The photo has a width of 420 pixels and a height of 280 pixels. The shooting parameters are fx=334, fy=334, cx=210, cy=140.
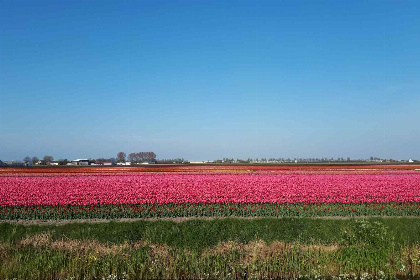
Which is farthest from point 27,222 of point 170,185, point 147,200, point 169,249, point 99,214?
point 169,249

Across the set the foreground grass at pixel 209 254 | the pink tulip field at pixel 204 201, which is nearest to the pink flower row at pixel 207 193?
the pink tulip field at pixel 204 201

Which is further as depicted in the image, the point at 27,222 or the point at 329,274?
the point at 27,222

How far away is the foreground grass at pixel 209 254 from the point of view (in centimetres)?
1009

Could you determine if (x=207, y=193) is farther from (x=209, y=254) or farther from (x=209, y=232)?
(x=209, y=254)

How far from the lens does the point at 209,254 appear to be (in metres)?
11.2

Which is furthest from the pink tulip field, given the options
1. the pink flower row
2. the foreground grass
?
the foreground grass

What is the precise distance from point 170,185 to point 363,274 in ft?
61.2

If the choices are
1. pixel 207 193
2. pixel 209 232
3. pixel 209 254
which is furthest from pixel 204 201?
pixel 209 254

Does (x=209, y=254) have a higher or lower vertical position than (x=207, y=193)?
lower

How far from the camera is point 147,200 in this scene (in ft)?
71.2

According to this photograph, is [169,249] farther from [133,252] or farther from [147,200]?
[147,200]

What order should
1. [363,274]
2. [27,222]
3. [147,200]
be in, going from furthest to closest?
[147,200] < [27,222] < [363,274]

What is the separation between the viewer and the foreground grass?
10086 mm

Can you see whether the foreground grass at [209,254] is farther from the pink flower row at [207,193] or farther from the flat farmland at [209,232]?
the pink flower row at [207,193]
